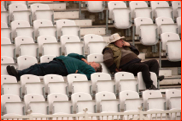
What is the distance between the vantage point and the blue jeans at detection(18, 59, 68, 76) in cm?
629

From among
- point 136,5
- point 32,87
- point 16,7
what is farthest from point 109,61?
point 16,7

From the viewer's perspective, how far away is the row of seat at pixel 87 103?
5.40m

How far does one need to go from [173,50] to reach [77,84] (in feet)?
6.66

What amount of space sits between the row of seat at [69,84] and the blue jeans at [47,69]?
1.03 ft

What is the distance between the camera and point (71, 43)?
6.84 m

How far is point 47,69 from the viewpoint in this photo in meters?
6.34

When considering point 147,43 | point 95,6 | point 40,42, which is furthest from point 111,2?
point 40,42

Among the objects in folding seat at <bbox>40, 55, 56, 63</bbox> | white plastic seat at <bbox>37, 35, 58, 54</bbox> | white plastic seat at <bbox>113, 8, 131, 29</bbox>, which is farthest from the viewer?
white plastic seat at <bbox>113, 8, 131, 29</bbox>

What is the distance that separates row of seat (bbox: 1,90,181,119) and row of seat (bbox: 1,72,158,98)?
0.28m

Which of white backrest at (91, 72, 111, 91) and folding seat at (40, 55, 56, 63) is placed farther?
folding seat at (40, 55, 56, 63)

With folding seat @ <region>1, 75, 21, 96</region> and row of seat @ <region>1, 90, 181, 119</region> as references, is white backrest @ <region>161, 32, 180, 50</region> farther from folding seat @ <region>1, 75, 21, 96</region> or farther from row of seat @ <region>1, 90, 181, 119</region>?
folding seat @ <region>1, 75, 21, 96</region>

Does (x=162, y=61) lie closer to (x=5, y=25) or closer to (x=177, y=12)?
(x=177, y=12)

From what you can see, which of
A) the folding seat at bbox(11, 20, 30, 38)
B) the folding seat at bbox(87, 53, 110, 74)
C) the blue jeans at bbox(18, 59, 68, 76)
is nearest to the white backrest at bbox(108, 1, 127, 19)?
the folding seat at bbox(87, 53, 110, 74)

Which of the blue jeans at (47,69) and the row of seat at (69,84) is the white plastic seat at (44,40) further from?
the row of seat at (69,84)
